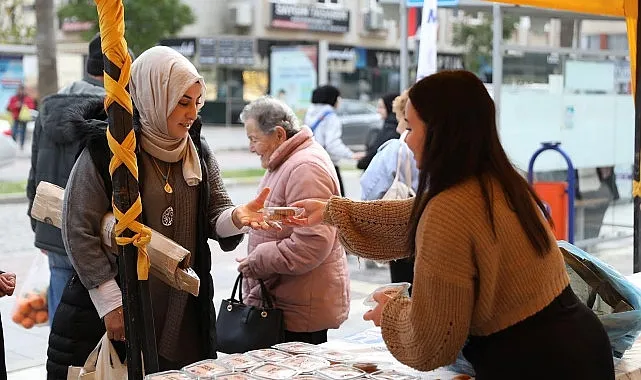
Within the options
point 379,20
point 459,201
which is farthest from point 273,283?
point 379,20

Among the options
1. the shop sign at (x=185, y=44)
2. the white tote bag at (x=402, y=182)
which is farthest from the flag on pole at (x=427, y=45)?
the shop sign at (x=185, y=44)

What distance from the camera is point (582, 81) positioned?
953 centimetres

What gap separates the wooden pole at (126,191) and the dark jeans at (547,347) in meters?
1.02

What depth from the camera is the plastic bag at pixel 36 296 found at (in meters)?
5.49

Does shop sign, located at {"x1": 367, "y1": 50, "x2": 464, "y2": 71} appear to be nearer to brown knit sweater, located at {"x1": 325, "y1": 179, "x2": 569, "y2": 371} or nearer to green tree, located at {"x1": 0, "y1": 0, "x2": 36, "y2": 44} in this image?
green tree, located at {"x1": 0, "y1": 0, "x2": 36, "y2": 44}

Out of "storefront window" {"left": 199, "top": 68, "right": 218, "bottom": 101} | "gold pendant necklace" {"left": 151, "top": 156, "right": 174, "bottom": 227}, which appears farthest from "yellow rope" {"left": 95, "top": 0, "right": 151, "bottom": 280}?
"storefront window" {"left": 199, "top": 68, "right": 218, "bottom": 101}

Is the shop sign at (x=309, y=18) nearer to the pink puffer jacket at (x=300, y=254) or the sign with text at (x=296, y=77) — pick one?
the sign with text at (x=296, y=77)

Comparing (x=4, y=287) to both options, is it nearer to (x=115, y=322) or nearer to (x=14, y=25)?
(x=115, y=322)

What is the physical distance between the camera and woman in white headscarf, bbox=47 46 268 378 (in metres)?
2.93

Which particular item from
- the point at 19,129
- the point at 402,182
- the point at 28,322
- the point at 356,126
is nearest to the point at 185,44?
the point at 356,126

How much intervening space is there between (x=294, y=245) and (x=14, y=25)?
22.2 m

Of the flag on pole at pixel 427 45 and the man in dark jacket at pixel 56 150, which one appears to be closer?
the man in dark jacket at pixel 56 150

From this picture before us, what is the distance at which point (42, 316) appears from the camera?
551cm

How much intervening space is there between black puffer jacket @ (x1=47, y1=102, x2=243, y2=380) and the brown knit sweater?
1.05m
